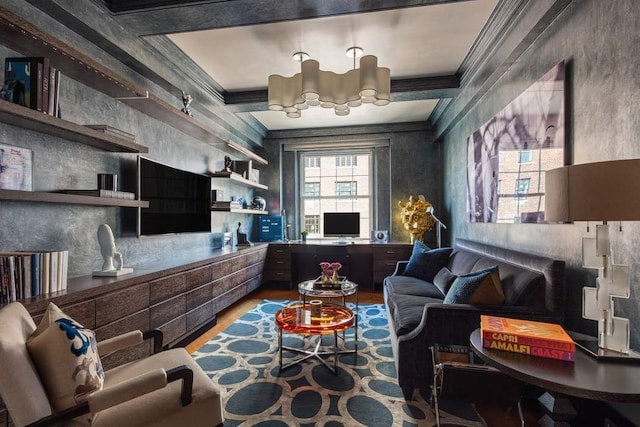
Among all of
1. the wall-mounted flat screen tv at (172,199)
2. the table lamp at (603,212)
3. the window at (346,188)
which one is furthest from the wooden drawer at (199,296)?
the window at (346,188)

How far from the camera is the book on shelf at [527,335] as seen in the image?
1254 millimetres

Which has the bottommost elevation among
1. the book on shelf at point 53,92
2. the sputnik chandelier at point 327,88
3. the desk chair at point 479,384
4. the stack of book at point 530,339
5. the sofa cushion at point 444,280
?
the desk chair at point 479,384

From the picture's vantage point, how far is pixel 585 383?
3.52ft

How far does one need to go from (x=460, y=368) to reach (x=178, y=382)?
4.39ft

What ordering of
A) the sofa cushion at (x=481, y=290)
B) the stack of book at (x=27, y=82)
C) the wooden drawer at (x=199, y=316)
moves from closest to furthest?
the stack of book at (x=27, y=82) < the sofa cushion at (x=481, y=290) < the wooden drawer at (x=199, y=316)

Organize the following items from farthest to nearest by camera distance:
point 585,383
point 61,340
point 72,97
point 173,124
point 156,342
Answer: point 173,124
point 72,97
point 156,342
point 61,340
point 585,383

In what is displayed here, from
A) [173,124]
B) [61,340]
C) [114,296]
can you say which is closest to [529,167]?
[61,340]

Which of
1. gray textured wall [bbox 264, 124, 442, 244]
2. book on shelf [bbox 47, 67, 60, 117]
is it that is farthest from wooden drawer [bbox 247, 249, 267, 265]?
book on shelf [bbox 47, 67, 60, 117]

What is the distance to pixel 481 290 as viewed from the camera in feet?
6.51

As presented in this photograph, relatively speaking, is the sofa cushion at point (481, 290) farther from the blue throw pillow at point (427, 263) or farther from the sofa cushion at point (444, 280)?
the blue throw pillow at point (427, 263)

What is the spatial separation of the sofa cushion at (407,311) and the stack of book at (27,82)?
2.58 metres

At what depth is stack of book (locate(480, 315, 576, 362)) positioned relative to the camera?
1250 millimetres

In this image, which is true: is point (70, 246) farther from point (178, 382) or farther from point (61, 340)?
point (178, 382)

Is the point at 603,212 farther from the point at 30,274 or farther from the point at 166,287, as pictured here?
the point at 166,287
